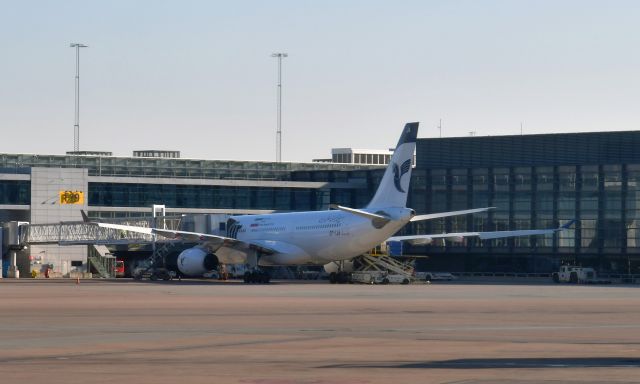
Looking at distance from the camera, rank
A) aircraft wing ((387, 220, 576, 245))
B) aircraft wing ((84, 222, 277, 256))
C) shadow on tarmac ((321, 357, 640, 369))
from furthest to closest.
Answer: aircraft wing ((387, 220, 576, 245)) < aircraft wing ((84, 222, 277, 256)) < shadow on tarmac ((321, 357, 640, 369))

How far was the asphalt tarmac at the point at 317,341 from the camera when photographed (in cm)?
2138

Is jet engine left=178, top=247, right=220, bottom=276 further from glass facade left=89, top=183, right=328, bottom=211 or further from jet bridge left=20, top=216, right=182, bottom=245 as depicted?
glass facade left=89, top=183, right=328, bottom=211

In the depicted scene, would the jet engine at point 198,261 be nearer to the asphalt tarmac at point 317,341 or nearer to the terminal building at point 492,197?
the terminal building at point 492,197

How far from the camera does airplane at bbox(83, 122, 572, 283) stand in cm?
7506

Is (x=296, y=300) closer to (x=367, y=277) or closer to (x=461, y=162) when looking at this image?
(x=367, y=277)

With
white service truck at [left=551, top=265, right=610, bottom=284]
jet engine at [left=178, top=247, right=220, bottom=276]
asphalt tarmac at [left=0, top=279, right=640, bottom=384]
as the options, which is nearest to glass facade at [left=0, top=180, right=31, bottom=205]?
jet engine at [left=178, top=247, right=220, bottom=276]

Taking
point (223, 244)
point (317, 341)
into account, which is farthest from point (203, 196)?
point (317, 341)

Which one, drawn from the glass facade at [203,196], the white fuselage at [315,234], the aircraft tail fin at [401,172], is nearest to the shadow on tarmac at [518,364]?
the white fuselage at [315,234]

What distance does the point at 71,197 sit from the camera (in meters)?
105

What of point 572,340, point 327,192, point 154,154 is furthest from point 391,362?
point 154,154

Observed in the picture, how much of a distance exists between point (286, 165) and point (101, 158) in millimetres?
20259

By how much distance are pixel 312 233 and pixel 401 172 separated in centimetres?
867

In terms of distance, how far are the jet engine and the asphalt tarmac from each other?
3111 centimetres

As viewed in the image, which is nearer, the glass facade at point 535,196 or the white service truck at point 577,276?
the white service truck at point 577,276
